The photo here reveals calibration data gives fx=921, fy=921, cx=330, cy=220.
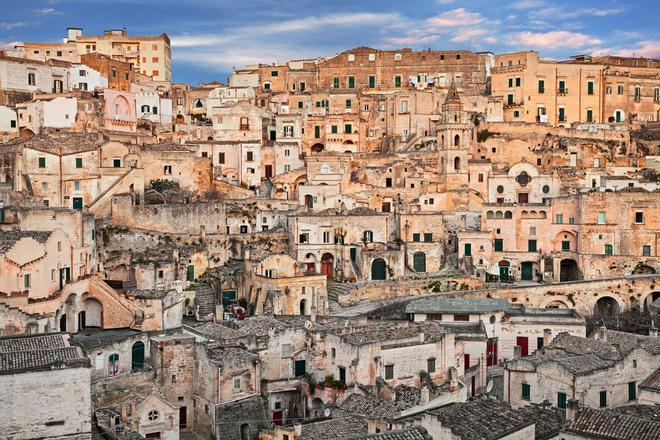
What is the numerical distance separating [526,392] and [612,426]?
260 inches

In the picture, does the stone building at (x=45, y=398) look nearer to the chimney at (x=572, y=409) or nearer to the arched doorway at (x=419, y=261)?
the chimney at (x=572, y=409)

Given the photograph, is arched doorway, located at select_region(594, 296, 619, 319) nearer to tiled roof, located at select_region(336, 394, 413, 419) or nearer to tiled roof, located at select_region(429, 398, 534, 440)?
tiled roof, located at select_region(336, 394, 413, 419)

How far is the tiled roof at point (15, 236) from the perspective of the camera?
36062 millimetres

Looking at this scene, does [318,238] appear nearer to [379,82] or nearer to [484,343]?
[484,343]

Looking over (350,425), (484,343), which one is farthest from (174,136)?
(350,425)

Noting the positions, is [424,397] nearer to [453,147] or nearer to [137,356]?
[137,356]

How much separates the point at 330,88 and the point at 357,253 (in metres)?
26.7

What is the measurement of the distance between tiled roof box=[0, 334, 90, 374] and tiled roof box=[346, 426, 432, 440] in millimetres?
7571

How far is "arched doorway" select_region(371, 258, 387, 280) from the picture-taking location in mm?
49438

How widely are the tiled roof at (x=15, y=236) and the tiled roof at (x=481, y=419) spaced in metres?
18.7

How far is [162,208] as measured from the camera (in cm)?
4938

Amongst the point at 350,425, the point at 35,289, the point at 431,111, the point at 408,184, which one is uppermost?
the point at 431,111

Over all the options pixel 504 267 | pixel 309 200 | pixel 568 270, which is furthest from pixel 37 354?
pixel 568 270

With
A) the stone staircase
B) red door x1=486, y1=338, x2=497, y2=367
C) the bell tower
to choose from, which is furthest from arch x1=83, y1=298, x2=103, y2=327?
the bell tower
